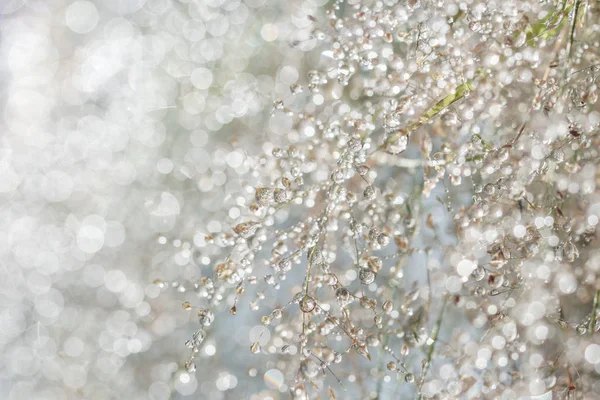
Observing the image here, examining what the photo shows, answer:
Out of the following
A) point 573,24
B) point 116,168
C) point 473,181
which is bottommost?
point 116,168

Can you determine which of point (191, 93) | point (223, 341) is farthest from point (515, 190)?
point (191, 93)

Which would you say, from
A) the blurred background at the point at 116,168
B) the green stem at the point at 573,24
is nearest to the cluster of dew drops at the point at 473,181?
the green stem at the point at 573,24

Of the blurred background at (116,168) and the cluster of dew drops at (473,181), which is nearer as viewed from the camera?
the cluster of dew drops at (473,181)

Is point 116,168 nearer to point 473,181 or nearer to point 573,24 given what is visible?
point 473,181

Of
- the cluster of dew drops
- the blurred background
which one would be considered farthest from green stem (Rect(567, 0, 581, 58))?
the blurred background

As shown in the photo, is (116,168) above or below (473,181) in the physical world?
below

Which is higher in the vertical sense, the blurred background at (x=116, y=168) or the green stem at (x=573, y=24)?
the green stem at (x=573, y=24)

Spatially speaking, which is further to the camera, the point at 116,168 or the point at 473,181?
the point at 116,168

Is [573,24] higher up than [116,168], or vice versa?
[573,24]

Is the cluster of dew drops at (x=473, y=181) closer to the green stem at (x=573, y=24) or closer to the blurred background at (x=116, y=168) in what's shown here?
the green stem at (x=573, y=24)

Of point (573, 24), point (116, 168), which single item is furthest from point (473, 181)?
point (116, 168)

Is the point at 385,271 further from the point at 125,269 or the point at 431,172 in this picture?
the point at 125,269

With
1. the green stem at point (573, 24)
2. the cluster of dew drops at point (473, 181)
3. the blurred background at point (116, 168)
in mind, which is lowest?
the blurred background at point (116, 168)
